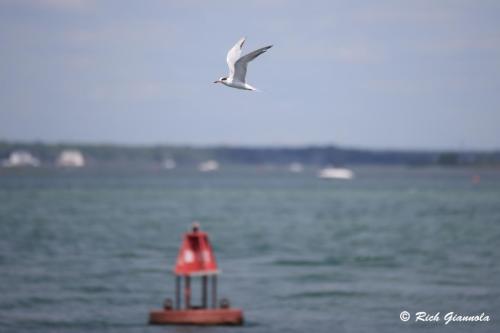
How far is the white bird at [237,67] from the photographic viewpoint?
833 inches

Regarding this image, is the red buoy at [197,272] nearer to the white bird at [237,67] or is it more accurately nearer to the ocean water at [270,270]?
the ocean water at [270,270]

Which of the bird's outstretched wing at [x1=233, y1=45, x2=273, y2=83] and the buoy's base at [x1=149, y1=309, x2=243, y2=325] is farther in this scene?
the buoy's base at [x1=149, y1=309, x2=243, y2=325]

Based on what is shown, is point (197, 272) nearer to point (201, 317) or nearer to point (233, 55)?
point (201, 317)

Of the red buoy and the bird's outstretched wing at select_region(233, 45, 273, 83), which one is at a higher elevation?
the bird's outstretched wing at select_region(233, 45, 273, 83)

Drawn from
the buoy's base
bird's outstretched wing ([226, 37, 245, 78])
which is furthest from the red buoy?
bird's outstretched wing ([226, 37, 245, 78])

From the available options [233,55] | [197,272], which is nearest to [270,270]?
[197,272]

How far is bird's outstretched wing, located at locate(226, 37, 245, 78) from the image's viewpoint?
21906mm

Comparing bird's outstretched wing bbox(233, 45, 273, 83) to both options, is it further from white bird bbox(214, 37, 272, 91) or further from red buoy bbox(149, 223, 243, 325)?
red buoy bbox(149, 223, 243, 325)

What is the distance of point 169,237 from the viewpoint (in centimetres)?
7575

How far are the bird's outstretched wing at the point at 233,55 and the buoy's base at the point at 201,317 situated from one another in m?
11.4

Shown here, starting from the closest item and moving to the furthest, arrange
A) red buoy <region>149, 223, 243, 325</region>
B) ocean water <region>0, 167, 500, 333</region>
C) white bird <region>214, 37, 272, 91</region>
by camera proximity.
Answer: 1. white bird <region>214, 37, 272, 91</region>
2. red buoy <region>149, 223, 243, 325</region>
3. ocean water <region>0, 167, 500, 333</region>

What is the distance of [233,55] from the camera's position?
22.3 meters

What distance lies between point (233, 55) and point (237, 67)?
0.65m

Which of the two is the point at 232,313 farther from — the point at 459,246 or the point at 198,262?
the point at 459,246
